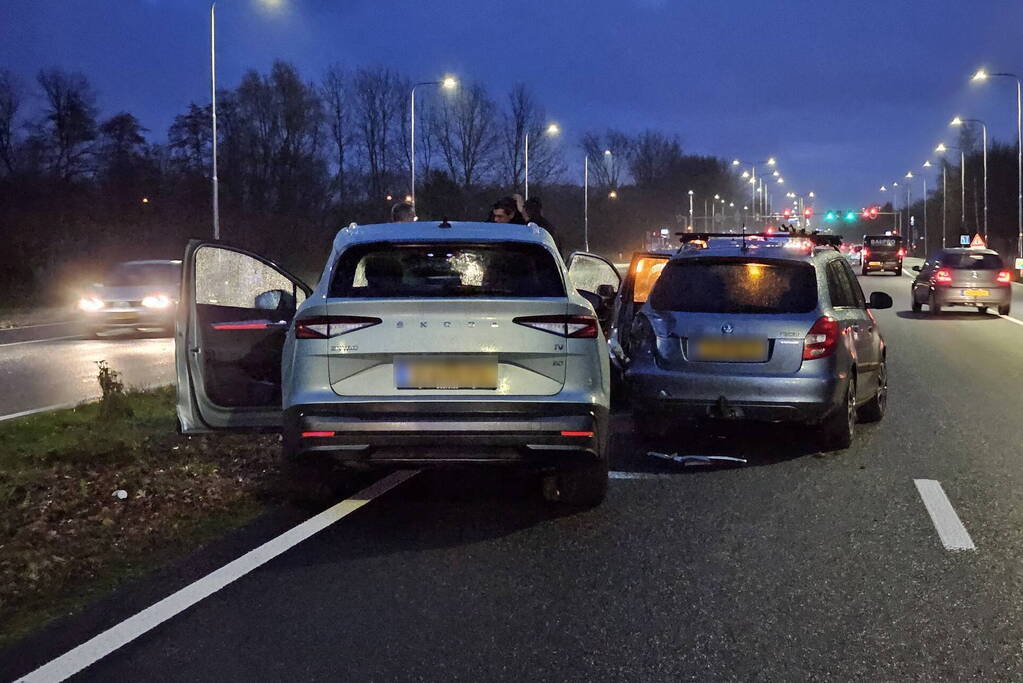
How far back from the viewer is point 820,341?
28.5 ft

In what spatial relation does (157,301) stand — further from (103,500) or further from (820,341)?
(820,341)

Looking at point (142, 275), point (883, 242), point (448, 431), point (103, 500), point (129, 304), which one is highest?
point (883, 242)

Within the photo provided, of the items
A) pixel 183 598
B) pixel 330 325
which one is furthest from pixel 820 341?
pixel 183 598

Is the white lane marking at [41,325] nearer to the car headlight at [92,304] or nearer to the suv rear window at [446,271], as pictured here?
the car headlight at [92,304]

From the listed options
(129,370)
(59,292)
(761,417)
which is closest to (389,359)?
(761,417)

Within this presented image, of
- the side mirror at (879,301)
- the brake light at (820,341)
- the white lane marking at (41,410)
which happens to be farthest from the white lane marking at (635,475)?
the white lane marking at (41,410)

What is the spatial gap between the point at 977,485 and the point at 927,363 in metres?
9.03

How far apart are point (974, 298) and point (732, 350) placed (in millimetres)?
20435

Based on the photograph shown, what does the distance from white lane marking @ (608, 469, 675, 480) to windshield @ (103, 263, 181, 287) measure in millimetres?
16040

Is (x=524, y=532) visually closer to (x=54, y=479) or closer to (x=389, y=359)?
(x=389, y=359)

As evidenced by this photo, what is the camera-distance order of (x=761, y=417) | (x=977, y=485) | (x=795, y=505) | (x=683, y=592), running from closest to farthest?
(x=683, y=592)
(x=795, y=505)
(x=977, y=485)
(x=761, y=417)

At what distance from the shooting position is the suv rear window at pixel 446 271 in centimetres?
643

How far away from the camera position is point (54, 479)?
7.85m

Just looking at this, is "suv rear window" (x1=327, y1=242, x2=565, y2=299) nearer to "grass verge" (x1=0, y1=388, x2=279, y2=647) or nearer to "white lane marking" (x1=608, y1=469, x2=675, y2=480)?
"grass verge" (x1=0, y1=388, x2=279, y2=647)
